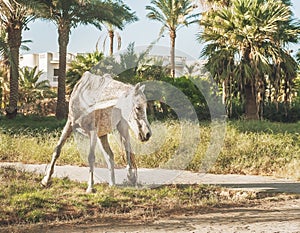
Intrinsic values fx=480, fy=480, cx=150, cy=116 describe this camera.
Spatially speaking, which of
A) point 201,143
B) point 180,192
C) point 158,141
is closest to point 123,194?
point 180,192

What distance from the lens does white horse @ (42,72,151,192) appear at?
652cm

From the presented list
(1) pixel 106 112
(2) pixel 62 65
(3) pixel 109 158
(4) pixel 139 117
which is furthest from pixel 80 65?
(4) pixel 139 117

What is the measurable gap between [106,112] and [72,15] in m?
16.4

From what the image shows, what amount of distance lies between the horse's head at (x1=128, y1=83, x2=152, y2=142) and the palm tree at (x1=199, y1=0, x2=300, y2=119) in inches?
453

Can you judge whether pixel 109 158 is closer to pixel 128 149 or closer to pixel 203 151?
pixel 128 149

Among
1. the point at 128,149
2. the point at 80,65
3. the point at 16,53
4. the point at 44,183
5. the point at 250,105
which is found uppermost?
the point at 80,65

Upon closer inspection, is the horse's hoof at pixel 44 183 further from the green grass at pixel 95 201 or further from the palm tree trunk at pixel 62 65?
the palm tree trunk at pixel 62 65

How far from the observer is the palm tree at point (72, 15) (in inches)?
852

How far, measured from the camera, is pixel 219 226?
5754mm

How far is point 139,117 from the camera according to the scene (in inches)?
255

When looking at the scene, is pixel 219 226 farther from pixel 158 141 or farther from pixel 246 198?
pixel 158 141

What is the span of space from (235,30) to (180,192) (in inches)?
455

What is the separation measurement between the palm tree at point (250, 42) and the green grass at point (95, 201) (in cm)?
1022

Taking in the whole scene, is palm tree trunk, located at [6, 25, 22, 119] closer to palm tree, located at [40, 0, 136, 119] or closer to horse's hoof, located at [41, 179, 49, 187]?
palm tree, located at [40, 0, 136, 119]
